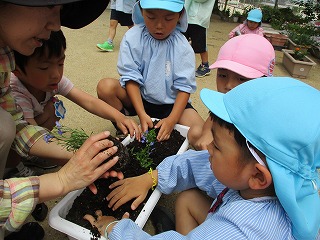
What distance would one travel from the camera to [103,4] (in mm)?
1354

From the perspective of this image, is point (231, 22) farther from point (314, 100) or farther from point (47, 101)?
point (314, 100)

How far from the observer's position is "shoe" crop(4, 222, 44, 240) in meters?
1.44

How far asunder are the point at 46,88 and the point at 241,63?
46.8 inches

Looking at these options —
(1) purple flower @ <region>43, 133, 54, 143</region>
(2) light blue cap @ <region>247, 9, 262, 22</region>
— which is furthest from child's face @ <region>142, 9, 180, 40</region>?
(2) light blue cap @ <region>247, 9, 262, 22</region>

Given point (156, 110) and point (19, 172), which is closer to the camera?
point (19, 172)

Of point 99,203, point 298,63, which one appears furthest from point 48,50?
point 298,63

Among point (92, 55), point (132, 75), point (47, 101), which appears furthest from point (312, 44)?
point (47, 101)

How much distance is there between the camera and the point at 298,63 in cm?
409

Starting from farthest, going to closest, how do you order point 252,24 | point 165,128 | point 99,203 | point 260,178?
point 252,24
point 165,128
point 99,203
point 260,178

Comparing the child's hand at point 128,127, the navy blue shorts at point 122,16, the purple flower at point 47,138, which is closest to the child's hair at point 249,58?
the child's hand at point 128,127

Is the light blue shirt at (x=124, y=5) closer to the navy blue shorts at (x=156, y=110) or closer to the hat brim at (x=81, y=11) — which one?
the navy blue shorts at (x=156, y=110)

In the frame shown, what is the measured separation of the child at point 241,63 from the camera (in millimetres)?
1812

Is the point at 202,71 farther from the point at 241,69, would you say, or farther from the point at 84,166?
the point at 84,166

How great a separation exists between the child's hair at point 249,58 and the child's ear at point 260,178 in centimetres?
92
